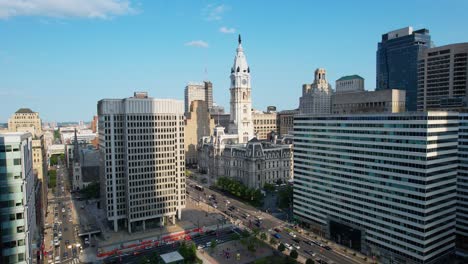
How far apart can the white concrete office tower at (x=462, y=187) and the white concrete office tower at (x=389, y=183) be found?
8640 mm

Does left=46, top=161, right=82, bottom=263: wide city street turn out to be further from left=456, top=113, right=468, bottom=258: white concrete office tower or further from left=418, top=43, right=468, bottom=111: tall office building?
left=418, top=43, right=468, bottom=111: tall office building

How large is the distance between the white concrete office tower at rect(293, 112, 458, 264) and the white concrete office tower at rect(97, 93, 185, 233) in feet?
192

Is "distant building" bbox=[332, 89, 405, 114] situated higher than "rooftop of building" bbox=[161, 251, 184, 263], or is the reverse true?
"distant building" bbox=[332, 89, 405, 114]

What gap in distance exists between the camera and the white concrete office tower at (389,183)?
88.6 metres

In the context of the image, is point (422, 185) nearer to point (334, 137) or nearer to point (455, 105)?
point (334, 137)

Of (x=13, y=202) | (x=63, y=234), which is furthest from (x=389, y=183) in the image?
(x=63, y=234)

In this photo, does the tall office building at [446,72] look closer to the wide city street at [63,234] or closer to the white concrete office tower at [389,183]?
the white concrete office tower at [389,183]

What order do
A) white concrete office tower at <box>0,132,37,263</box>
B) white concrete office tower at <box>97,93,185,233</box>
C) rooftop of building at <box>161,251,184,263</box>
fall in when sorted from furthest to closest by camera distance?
white concrete office tower at <box>97,93,185,233</box>
rooftop of building at <box>161,251,184,263</box>
white concrete office tower at <box>0,132,37,263</box>

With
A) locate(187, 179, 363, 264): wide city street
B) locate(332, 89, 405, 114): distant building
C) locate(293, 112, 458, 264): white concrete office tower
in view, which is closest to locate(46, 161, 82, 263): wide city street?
locate(187, 179, 363, 264): wide city street

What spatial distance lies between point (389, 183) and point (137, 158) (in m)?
87.7

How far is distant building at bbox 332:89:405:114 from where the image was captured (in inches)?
4321

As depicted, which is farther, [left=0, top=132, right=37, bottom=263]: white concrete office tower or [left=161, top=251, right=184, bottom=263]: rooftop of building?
[left=161, top=251, right=184, bottom=263]: rooftop of building

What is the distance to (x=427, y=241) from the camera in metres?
88.0

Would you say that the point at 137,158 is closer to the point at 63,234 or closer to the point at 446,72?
the point at 63,234
